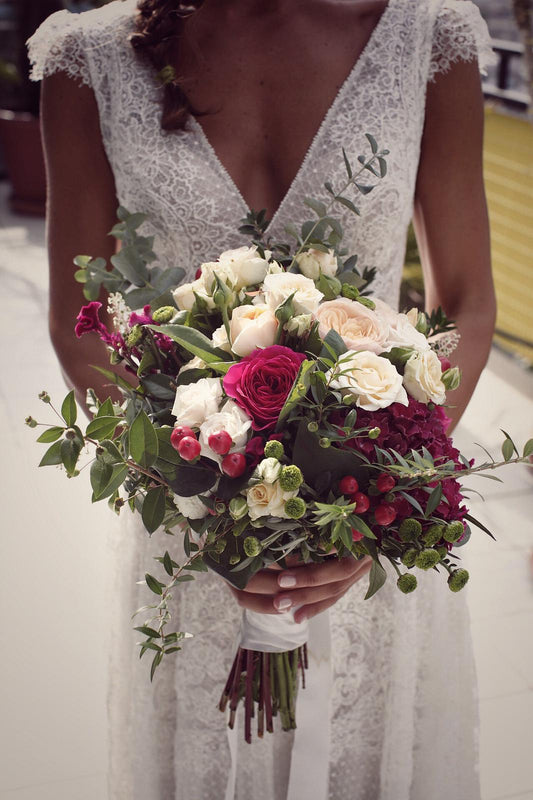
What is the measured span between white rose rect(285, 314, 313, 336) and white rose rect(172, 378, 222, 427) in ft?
0.35

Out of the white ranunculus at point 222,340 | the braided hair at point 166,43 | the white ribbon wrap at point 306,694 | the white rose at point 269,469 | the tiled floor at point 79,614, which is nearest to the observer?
the white rose at point 269,469

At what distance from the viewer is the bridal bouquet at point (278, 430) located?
0.92 m

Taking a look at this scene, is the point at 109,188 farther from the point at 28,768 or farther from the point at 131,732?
the point at 28,768

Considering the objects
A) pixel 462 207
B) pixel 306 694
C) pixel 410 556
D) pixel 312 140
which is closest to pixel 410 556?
pixel 410 556

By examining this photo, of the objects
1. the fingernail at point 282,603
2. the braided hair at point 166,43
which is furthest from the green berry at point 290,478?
the braided hair at point 166,43

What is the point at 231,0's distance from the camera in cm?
153

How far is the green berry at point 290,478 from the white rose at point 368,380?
104 millimetres

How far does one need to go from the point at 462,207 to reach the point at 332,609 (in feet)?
2.59

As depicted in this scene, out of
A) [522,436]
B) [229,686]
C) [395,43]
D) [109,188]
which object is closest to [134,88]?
[109,188]

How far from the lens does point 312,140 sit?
5.08 feet

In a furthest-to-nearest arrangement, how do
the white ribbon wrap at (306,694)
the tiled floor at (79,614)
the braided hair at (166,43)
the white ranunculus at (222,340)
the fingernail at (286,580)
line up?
the tiled floor at (79,614) < the braided hair at (166,43) < the white ribbon wrap at (306,694) < the fingernail at (286,580) < the white ranunculus at (222,340)

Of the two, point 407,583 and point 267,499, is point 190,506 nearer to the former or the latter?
point 267,499

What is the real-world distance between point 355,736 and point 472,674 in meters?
0.27

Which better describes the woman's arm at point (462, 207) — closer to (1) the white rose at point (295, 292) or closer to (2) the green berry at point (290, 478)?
(1) the white rose at point (295, 292)
